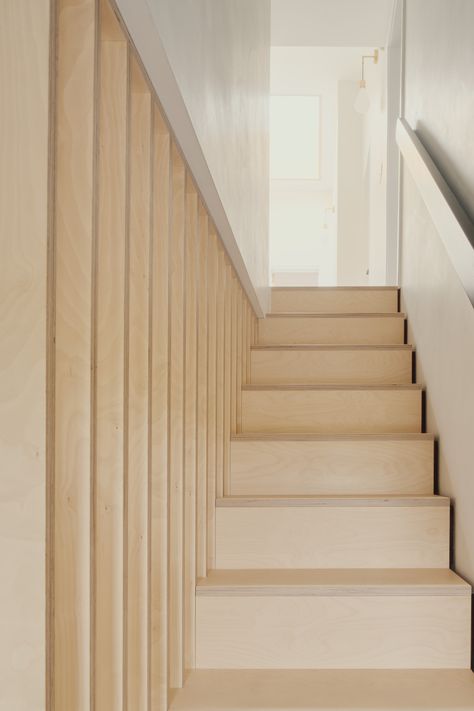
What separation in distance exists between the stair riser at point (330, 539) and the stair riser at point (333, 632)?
230 millimetres

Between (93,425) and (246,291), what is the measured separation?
1.84 meters

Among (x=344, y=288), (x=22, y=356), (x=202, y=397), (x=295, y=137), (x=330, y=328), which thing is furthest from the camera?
(x=295, y=137)

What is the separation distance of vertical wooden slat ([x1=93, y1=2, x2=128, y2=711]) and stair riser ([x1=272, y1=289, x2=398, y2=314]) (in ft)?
8.60

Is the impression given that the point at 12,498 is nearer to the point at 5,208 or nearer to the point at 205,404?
the point at 5,208

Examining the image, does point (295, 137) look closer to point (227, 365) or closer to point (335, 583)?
point (227, 365)

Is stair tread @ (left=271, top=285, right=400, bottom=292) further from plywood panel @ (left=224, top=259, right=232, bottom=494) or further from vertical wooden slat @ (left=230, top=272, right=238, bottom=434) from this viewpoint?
plywood panel @ (left=224, top=259, right=232, bottom=494)

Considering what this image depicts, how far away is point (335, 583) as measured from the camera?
179 centimetres

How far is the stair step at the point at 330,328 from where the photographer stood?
3244 mm

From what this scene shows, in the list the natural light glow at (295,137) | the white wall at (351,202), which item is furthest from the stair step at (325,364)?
the natural light glow at (295,137)

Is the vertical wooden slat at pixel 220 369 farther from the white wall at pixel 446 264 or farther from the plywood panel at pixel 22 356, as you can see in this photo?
the plywood panel at pixel 22 356

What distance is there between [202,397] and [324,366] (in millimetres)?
1318

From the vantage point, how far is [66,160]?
802 mm

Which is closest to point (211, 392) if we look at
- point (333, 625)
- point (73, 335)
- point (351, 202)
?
point (333, 625)

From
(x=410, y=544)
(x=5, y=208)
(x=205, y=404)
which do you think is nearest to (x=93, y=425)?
(x=5, y=208)
